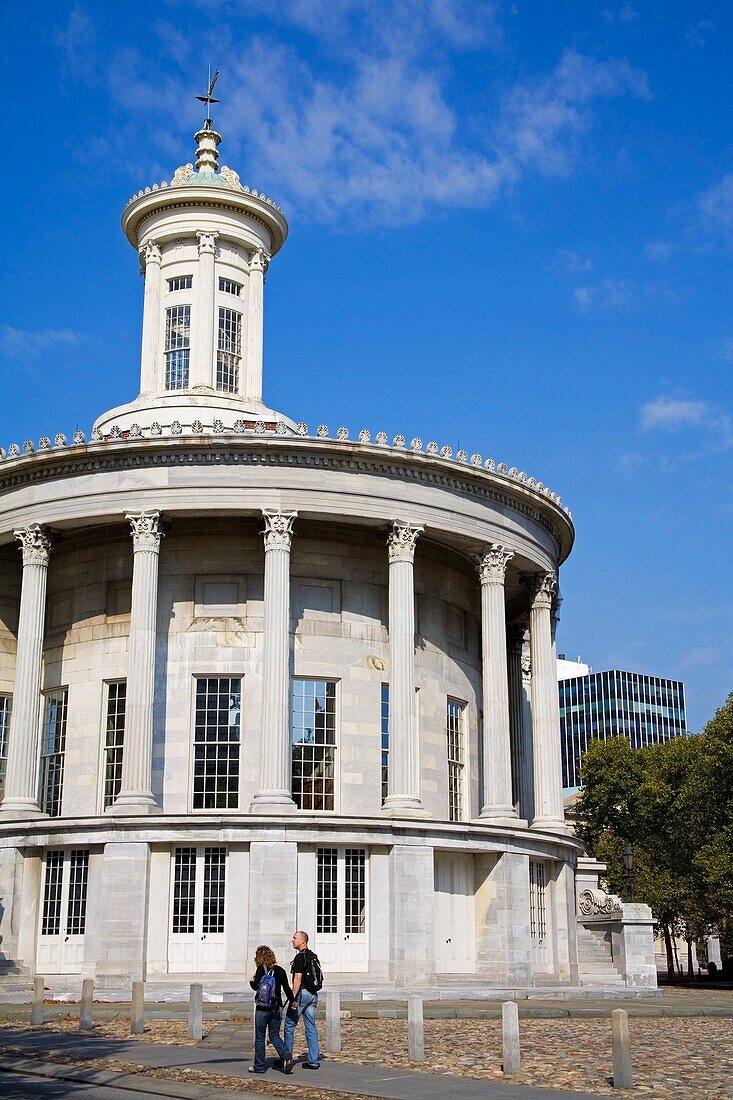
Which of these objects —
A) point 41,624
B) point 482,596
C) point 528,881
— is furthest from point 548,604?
point 41,624

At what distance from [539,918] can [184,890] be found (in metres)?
13.7

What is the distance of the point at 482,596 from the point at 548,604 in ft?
15.5

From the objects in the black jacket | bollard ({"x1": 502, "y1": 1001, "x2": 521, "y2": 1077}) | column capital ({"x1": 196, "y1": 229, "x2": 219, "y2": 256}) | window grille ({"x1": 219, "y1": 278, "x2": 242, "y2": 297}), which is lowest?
bollard ({"x1": 502, "y1": 1001, "x2": 521, "y2": 1077})

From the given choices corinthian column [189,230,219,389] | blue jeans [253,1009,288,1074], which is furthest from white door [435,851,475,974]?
blue jeans [253,1009,288,1074]

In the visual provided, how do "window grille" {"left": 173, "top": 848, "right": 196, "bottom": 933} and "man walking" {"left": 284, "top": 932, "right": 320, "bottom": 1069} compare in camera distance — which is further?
"window grille" {"left": 173, "top": 848, "right": 196, "bottom": 933}

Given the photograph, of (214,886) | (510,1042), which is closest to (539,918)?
(214,886)

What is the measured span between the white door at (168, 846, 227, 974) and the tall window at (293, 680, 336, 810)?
3.99m

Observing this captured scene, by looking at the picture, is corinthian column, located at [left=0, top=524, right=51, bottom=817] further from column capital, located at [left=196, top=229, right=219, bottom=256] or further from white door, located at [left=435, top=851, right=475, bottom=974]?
column capital, located at [left=196, top=229, right=219, bottom=256]

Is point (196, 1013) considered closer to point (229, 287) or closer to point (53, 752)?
point (53, 752)

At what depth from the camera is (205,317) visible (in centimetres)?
5162

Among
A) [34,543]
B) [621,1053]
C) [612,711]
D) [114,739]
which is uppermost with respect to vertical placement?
[612,711]

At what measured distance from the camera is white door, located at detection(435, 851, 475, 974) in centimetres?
4269

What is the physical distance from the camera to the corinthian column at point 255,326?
2046 inches

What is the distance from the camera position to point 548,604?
50.6 metres
